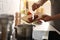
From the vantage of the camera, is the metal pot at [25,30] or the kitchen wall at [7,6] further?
the kitchen wall at [7,6]

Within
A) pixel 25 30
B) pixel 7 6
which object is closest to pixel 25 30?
pixel 25 30

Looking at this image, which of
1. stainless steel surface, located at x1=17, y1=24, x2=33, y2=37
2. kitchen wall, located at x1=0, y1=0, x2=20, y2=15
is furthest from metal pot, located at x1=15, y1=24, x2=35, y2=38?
kitchen wall, located at x1=0, y1=0, x2=20, y2=15

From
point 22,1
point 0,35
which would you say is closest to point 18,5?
point 22,1

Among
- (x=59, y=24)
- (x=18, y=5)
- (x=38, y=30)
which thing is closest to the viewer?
(x=59, y=24)

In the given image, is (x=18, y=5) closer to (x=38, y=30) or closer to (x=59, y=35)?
(x=38, y=30)

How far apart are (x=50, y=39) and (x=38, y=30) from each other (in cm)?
16

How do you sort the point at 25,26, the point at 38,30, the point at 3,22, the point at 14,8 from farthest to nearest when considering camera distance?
the point at 14,8, the point at 38,30, the point at 25,26, the point at 3,22

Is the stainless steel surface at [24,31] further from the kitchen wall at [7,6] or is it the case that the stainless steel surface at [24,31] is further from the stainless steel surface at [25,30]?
the kitchen wall at [7,6]

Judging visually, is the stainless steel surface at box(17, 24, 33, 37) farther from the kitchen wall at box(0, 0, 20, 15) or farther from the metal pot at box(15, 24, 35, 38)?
the kitchen wall at box(0, 0, 20, 15)

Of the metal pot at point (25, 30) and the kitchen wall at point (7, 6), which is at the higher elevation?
the kitchen wall at point (7, 6)

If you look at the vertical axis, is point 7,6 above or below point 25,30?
above

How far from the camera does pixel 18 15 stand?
3.47ft

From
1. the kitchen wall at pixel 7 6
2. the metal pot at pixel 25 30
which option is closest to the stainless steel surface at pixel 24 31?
the metal pot at pixel 25 30

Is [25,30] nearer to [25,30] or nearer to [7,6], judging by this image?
[25,30]
